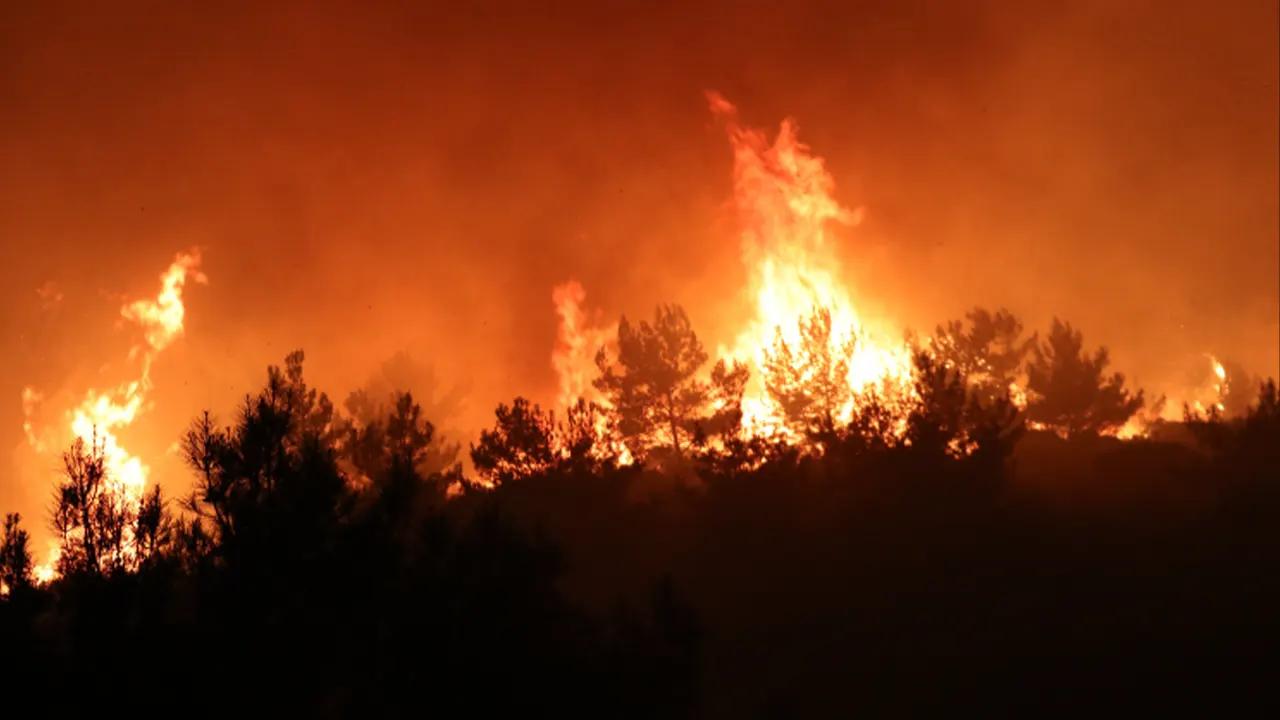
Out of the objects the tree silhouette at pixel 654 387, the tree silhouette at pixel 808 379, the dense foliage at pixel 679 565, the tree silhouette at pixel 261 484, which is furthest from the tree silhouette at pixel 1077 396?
the tree silhouette at pixel 261 484

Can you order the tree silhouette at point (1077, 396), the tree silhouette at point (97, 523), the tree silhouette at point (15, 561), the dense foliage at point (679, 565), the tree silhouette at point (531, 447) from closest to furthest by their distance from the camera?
the dense foliage at point (679, 565) → the tree silhouette at point (15, 561) → the tree silhouette at point (97, 523) → the tree silhouette at point (531, 447) → the tree silhouette at point (1077, 396)

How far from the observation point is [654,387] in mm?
38875

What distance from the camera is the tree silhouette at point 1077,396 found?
36719mm

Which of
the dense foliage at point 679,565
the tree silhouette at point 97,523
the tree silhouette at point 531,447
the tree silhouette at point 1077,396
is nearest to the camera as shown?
the dense foliage at point 679,565

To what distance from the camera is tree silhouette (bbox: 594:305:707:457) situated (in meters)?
38.2

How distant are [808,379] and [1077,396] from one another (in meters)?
13.4

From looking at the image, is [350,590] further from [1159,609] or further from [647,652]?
[1159,609]

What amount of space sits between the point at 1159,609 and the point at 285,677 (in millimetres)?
19313

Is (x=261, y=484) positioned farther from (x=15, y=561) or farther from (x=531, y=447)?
(x=531, y=447)

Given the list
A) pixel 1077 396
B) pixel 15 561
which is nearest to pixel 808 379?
pixel 1077 396

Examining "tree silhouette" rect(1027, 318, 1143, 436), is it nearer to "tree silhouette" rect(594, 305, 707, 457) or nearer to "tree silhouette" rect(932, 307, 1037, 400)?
"tree silhouette" rect(932, 307, 1037, 400)

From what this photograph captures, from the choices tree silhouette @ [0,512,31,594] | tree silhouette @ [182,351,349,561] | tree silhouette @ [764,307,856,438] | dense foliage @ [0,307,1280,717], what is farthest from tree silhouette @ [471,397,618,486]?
tree silhouette @ [0,512,31,594]

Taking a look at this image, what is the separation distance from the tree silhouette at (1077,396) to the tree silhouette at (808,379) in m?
9.75

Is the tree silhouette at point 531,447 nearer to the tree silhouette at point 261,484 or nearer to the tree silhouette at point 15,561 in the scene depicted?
the tree silhouette at point 261,484
